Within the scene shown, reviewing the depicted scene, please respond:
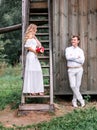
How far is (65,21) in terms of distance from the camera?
492 inches

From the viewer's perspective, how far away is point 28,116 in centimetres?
1095

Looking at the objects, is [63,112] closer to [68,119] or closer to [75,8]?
[68,119]

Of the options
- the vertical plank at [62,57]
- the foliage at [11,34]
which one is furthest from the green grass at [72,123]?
the foliage at [11,34]

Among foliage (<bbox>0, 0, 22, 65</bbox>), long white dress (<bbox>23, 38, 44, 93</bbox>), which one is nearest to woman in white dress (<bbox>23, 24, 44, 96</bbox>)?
long white dress (<bbox>23, 38, 44, 93</bbox>)

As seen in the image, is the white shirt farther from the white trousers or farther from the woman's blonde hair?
the woman's blonde hair

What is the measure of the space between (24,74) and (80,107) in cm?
171

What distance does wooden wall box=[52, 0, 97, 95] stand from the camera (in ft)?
40.8

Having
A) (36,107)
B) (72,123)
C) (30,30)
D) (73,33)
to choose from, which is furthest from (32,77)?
(72,123)

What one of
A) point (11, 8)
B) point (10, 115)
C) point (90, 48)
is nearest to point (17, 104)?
point (10, 115)

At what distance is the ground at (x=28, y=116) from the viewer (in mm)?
10492

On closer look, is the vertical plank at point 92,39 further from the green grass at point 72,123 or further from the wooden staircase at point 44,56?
the green grass at point 72,123

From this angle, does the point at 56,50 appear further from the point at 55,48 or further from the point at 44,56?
the point at 44,56

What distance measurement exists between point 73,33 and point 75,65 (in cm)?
112

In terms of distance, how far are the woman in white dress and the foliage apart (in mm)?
22001
